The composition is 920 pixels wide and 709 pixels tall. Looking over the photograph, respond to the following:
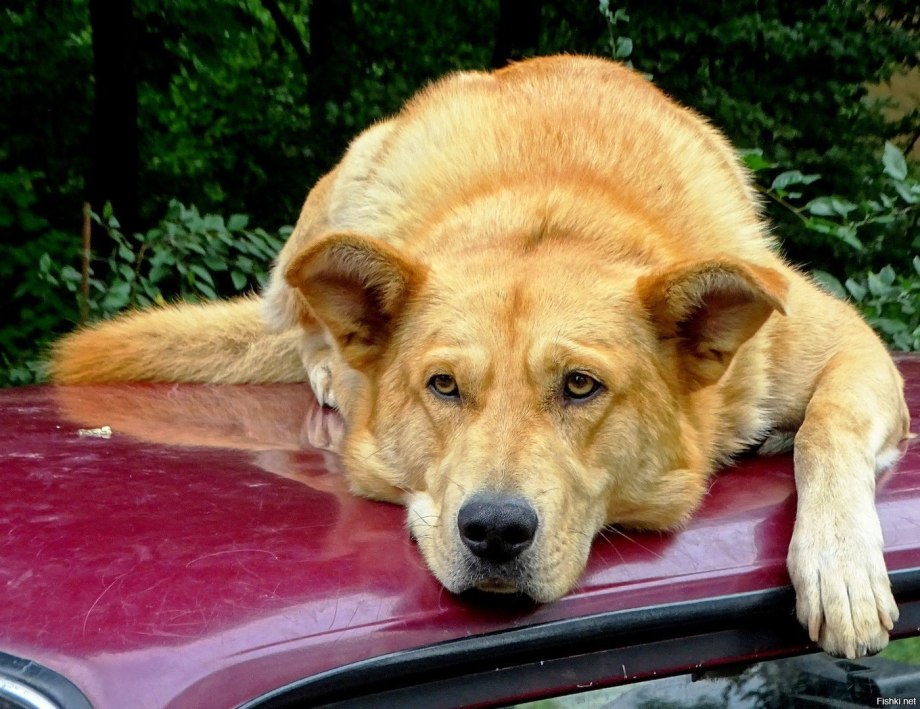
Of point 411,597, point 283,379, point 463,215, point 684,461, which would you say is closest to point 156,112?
point 283,379

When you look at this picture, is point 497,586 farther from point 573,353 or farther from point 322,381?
point 322,381

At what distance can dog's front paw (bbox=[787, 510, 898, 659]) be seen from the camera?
6.03ft

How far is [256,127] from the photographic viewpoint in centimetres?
1056

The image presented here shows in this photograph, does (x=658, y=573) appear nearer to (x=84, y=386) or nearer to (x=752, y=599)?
(x=752, y=599)

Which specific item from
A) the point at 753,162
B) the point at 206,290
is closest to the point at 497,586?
the point at 753,162

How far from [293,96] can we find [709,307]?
9.02m

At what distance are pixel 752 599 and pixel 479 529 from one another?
532 mm

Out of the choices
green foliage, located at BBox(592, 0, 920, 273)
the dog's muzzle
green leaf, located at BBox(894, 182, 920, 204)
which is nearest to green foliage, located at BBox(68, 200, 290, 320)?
green leaf, located at BBox(894, 182, 920, 204)

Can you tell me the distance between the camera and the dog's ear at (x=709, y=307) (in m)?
2.38

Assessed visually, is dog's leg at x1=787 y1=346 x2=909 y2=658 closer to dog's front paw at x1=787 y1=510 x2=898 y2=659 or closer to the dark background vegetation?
dog's front paw at x1=787 y1=510 x2=898 y2=659

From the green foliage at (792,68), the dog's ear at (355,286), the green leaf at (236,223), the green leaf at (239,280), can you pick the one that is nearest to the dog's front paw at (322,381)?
the dog's ear at (355,286)

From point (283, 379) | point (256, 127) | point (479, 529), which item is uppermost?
point (479, 529)

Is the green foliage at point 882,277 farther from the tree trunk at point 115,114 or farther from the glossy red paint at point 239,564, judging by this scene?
the tree trunk at point 115,114

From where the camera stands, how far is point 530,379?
93.4 inches
